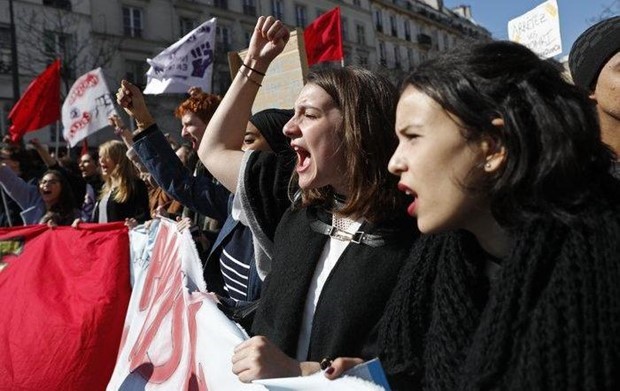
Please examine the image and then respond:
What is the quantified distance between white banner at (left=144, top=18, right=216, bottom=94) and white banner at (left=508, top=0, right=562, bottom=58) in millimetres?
2701

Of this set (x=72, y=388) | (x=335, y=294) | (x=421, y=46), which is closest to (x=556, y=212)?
(x=335, y=294)

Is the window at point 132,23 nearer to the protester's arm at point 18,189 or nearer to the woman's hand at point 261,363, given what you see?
the protester's arm at point 18,189

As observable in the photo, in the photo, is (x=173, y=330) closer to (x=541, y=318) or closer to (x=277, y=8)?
(x=541, y=318)

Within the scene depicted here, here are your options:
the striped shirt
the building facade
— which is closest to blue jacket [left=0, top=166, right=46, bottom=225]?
the striped shirt

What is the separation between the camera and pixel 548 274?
1.06 metres

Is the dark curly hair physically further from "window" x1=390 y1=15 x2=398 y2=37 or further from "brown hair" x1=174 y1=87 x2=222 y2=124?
"window" x1=390 y1=15 x2=398 y2=37

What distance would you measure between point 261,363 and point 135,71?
31.7 meters

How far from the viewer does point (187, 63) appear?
543cm

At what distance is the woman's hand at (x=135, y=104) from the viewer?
2770mm

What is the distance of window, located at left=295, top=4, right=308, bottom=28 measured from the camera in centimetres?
4044

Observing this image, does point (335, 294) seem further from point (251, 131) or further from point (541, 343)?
point (251, 131)

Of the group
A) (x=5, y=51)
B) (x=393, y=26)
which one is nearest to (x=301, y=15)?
(x=393, y=26)

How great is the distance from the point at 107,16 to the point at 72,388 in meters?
A: 30.2

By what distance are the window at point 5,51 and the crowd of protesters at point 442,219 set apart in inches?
1044
